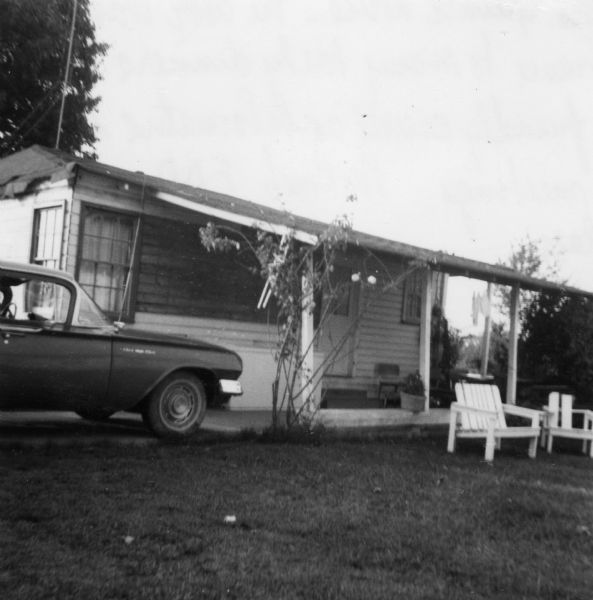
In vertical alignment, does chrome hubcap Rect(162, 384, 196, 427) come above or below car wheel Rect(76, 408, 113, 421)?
above

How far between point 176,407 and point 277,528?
12.4 feet


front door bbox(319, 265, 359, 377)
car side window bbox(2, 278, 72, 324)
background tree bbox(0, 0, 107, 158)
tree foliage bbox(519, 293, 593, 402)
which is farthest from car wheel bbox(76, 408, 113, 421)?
background tree bbox(0, 0, 107, 158)

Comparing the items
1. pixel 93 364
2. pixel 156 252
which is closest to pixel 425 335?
pixel 156 252

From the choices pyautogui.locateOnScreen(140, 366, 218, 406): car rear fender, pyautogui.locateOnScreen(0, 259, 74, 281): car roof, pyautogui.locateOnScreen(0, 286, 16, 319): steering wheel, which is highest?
pyautogui.locateOnScreen(0, 259, 74, 281): car roof

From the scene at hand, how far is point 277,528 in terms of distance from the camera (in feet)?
16.3

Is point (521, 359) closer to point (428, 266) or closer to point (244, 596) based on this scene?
point (428, 266)

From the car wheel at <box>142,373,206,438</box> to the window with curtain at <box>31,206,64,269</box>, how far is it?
3.05m

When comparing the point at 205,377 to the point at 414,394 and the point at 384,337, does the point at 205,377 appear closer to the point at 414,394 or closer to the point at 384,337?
the point at 414,394

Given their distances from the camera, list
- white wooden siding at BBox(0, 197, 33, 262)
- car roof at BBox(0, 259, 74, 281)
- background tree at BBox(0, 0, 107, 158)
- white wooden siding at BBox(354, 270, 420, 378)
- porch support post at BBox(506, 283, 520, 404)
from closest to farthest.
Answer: car roof at BBox(0, 259, 74, 281) → white wooden siding at BBox(0, 197, 33, 262) → porch support post at BBox(506, 283, 520, 404) → white wooden siding at BBox(354, 270, 420, 378) → background tree at BBox(0, 0, 107, 158)

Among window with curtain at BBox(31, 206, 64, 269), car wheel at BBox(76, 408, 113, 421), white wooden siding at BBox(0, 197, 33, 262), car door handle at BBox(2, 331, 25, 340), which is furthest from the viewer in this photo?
white wooden siding at BBox(0, 197, 33, 262)

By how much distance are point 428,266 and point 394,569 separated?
771cm

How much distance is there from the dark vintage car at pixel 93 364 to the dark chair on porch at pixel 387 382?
6.54m

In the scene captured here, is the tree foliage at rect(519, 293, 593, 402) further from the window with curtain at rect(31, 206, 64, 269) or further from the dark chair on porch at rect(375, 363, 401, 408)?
the window with curtain at rect(31, 206, 64, 269)

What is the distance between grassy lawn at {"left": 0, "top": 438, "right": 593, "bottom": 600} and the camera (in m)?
3.82
